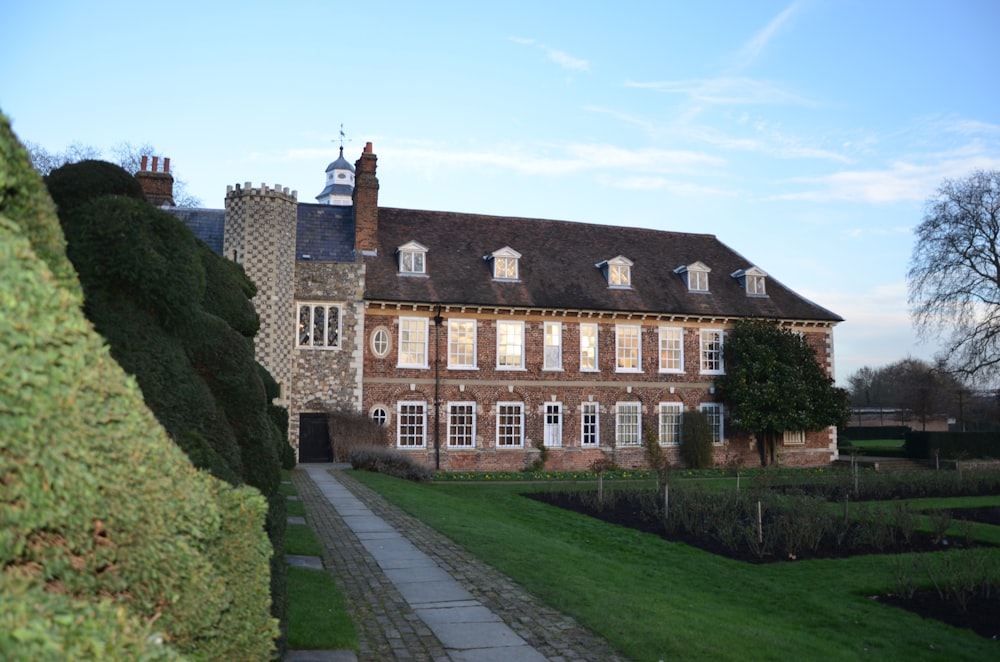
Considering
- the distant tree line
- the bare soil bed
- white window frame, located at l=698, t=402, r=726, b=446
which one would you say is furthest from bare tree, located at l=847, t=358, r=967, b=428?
the bare soil bed

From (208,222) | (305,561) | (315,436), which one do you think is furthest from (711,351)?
(305,561)

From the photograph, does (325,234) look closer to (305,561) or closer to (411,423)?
(411,423)

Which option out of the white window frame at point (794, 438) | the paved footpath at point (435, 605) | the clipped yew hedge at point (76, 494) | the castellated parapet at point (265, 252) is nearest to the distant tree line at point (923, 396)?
the white window frame at point (794, 438)

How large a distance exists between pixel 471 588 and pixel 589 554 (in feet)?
11.2

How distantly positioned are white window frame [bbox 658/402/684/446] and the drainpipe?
31.6ft

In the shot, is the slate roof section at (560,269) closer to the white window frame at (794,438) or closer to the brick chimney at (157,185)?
the white window frame at (794,438)

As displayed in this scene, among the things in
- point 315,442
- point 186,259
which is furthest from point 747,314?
point 186,259

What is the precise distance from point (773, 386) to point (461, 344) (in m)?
13.1

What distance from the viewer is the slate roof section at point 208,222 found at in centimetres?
2852

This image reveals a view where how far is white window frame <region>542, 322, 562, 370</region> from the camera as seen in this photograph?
30.1m

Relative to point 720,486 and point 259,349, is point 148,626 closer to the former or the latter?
point 720,486

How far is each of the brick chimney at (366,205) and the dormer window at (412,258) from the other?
1069 millimetres

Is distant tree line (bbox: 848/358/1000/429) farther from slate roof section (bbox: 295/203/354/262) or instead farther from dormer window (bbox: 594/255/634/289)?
slate roof section (bbox: 295/203/354/262)

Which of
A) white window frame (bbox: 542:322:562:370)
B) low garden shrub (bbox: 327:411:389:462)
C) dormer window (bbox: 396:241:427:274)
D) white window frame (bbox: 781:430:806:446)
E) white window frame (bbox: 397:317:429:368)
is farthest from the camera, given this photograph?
white window frame (bbox: 781:430:806:446)
